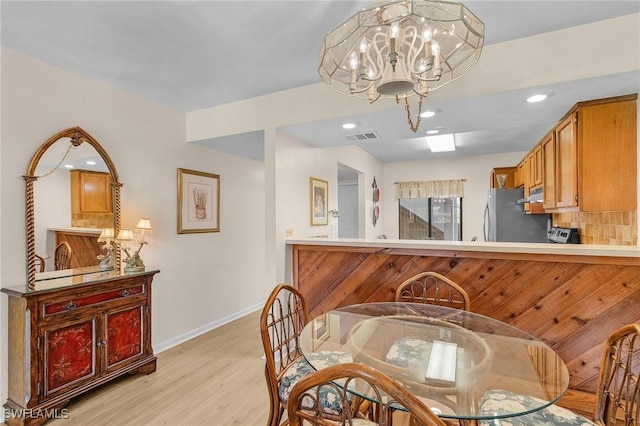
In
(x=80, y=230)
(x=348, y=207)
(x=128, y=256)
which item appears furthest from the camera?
(x=348, y=207)

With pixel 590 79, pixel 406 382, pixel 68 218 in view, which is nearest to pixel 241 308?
pixel 68 218

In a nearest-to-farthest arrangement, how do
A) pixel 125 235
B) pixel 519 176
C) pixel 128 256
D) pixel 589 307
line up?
1. pixel 589 307
2. pixel 125 235
3. pixel 128 256
4. pixel 519 176

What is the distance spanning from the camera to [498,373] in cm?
137

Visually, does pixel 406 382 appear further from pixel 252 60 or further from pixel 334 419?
pixel 252 60

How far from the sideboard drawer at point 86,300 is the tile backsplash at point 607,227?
3.89m

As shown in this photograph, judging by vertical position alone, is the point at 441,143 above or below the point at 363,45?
above

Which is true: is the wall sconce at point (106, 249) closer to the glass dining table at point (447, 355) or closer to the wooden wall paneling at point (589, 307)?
the glass dining table at point (447, 355)

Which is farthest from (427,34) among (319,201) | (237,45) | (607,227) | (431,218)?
(431,218)

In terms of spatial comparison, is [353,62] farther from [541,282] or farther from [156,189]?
[156,189]

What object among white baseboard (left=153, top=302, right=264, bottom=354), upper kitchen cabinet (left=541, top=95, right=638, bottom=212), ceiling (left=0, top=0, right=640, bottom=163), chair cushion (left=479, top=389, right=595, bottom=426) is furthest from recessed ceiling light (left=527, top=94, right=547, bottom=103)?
white baseboard (left=153, top=302, right=264, bottom=354)

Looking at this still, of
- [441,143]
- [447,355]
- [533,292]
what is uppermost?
[441,143]

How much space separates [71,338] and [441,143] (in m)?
4.79

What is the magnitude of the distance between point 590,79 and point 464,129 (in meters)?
1.10

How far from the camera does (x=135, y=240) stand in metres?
2.83
